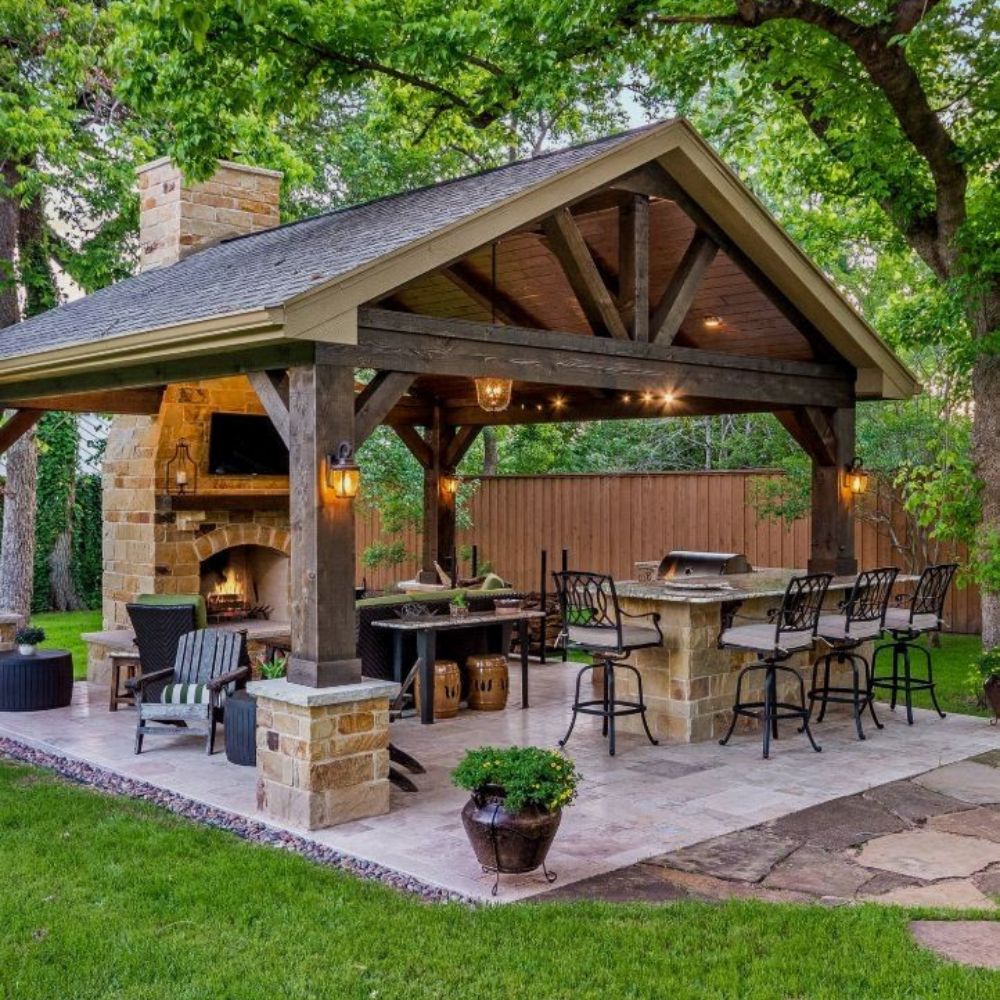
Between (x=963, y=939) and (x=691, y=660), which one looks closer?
(x=963, y=939)

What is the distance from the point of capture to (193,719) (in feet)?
26.0

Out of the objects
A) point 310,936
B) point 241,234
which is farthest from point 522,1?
point 310,936

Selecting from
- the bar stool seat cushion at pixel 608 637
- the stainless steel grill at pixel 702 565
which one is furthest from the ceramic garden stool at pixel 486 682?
the stainless steel grill at pixel 702 565

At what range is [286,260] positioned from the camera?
25.2 feet

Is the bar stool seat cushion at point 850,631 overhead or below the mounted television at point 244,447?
below

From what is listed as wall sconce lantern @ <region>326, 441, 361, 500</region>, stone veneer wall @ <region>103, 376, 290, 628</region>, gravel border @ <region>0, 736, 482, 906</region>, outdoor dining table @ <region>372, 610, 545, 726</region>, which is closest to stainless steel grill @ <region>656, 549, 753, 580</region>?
outdoor dining table @ <region>372, 610, 545, 726</region>

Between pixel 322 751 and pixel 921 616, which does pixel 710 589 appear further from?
pixel 322 751

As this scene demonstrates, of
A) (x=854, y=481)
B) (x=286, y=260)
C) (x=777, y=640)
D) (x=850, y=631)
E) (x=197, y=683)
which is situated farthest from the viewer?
(x=854, y=481)

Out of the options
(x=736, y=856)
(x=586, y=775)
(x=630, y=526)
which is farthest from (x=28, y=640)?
(x=630, y=526)

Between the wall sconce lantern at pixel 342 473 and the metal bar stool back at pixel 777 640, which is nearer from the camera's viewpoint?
the wall sconce lantern at pixel 342 473

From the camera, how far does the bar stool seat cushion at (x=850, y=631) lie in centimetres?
858

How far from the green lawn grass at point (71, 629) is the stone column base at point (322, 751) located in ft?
18.8

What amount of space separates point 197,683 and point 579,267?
4035 mm

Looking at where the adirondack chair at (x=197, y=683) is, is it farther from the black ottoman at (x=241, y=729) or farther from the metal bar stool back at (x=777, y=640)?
the metal bar stool back at (x=777, y=640)
